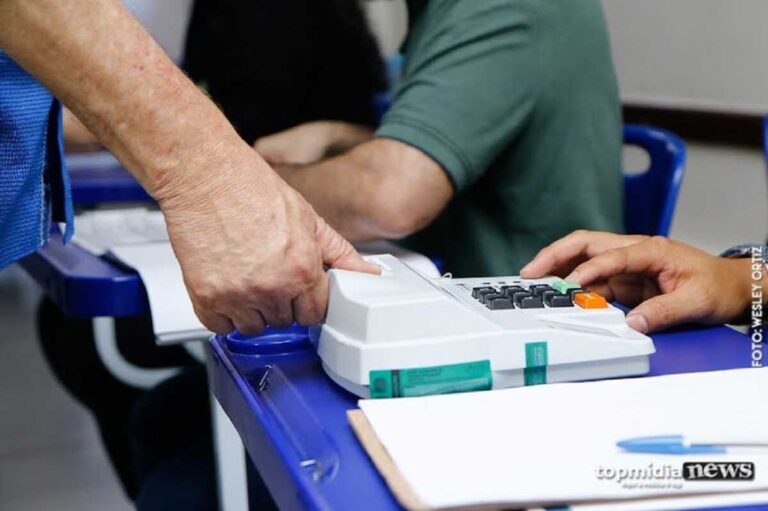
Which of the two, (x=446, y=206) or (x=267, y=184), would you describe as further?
(x=446, y=206)

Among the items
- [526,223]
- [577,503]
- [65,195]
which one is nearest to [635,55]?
[526,223]

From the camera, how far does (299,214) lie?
0.58 meters

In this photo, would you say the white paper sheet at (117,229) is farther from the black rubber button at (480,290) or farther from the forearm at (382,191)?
the black rubber button at (480,290)

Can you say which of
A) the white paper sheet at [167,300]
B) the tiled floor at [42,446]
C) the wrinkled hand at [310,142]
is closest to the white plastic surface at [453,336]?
the white paper sheet at [167,300]

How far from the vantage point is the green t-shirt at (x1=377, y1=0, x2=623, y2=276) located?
3.29 ft

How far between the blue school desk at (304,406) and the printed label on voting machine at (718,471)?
17mm

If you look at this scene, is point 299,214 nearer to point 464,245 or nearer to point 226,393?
point 226,393

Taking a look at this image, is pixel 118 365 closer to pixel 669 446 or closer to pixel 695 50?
pixel 695 50

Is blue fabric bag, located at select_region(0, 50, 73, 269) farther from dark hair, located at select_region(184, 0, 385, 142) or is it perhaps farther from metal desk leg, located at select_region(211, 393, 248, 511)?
dark hair, located at select_region(184, 0, 385, 142)

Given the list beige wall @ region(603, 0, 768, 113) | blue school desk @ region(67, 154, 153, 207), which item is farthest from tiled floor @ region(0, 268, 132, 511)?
beige wall @ region(603, 0, 768, 113)

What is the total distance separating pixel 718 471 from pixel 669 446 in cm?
2

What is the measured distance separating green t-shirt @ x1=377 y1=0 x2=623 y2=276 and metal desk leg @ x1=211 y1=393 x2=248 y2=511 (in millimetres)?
320

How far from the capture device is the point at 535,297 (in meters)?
0.57

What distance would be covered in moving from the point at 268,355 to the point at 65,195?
30cm
